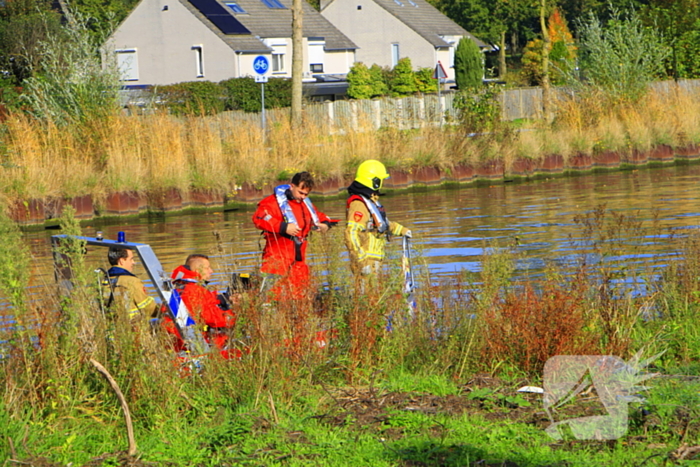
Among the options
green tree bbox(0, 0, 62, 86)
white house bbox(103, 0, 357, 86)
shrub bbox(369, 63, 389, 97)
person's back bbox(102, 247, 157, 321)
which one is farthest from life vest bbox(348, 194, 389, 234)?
white house bbox(103, 0, 357, 86)

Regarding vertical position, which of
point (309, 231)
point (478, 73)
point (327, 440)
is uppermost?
point (478, 73)

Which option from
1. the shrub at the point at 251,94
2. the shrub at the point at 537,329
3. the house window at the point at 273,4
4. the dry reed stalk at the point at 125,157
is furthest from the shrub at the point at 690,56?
the shrub at the point at 537,329

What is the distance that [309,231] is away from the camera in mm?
9172

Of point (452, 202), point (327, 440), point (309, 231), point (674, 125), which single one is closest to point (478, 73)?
point (674, 125)

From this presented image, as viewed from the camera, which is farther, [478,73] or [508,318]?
[478,73]

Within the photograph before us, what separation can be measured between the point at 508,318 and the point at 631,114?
2334 cm

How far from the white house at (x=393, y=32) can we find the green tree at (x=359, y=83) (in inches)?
583

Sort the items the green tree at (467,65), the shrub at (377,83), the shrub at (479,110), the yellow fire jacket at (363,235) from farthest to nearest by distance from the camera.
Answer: the green tree at (467,65)
the shrub at (377,83)
the shrub at (479,110)
the yellow fire jacket at (363,235)

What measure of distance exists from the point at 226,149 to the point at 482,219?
7.78m

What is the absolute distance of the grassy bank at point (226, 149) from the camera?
21719mm

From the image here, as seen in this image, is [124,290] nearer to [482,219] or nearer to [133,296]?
[133,296]

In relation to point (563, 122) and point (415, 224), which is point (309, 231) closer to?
point (415, 224)

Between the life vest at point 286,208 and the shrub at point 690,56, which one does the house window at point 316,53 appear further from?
the life vest at point 286,208

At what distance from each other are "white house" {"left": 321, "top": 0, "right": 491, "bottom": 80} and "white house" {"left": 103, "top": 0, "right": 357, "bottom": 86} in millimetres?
8840
